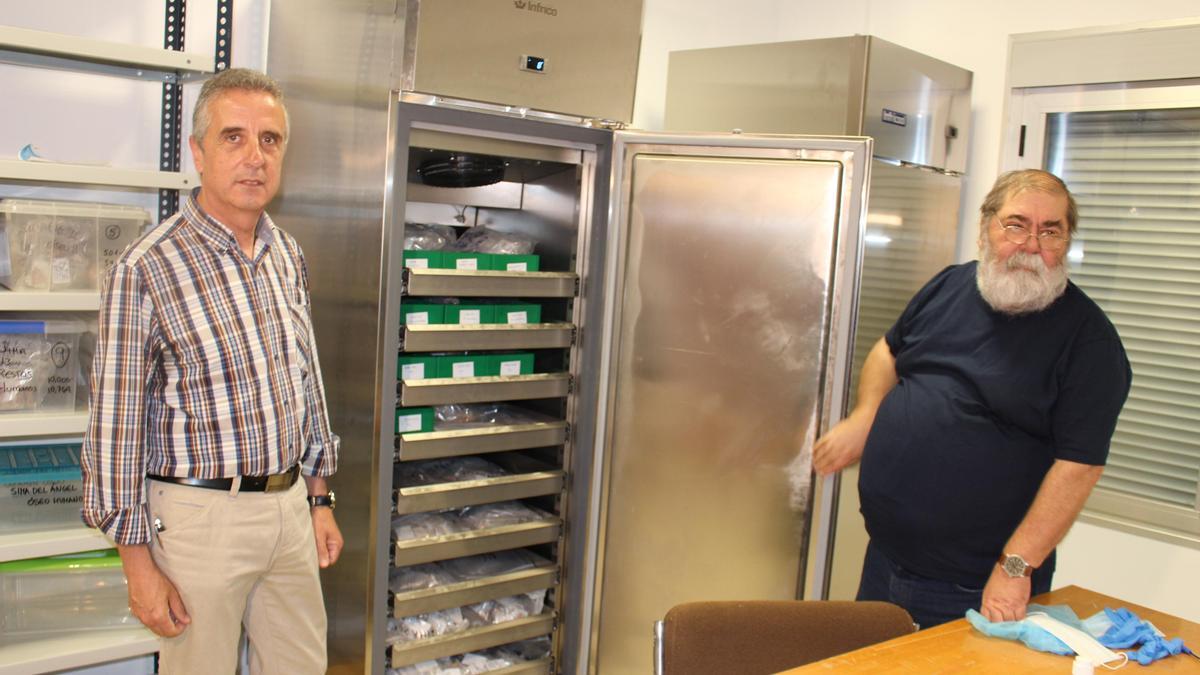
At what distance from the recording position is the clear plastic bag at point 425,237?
2596 millimetres

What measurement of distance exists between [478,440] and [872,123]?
4.69 feet

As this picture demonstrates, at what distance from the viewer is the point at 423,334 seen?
2367 mm

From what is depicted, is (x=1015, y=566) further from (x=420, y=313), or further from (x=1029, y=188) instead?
(x=420, y=313)

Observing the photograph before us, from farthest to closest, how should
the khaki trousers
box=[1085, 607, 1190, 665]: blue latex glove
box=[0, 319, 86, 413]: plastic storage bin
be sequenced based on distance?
box=[0, 319, 86, 413]: plastic storage bin, the khaki trousers, box=[1085, 607, 1190, 665]: blue latex glove

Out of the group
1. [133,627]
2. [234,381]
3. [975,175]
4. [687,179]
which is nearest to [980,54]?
[975,175]

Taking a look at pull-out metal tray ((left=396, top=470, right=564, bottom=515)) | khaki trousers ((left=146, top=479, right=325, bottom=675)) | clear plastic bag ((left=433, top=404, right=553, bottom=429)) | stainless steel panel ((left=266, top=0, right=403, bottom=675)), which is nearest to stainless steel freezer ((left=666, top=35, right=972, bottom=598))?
pull-out metal tray ((left=396, top=470, right=564, bottom=515))

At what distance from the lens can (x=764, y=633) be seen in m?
1.64

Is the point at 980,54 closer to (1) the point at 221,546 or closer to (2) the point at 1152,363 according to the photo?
(2) the point at 1152,363

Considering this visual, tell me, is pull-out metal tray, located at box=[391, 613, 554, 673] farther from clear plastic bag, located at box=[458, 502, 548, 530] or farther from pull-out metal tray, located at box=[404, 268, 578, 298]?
pull-out metal tray, located at box=[404, 268, 578, 298]

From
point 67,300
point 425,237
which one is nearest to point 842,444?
point 425,237

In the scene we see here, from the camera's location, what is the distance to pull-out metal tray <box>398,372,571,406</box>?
94.2 inches

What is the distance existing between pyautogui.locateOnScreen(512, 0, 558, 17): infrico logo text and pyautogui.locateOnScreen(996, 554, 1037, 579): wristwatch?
1629 mm

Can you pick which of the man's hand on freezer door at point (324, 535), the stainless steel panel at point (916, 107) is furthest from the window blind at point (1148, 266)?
the man's hand on freezer door at point (324, 535)

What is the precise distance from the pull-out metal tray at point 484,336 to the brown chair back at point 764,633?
3.44ft
